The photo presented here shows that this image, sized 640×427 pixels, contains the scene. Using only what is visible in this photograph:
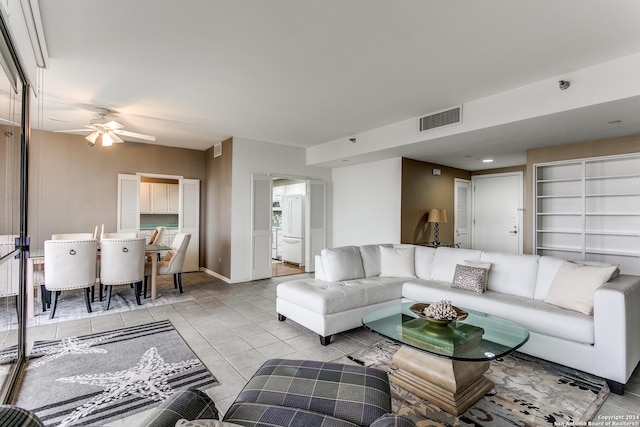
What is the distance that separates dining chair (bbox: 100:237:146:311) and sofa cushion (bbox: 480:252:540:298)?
4559 mm

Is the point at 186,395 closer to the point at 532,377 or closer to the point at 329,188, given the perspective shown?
the point at 532,377

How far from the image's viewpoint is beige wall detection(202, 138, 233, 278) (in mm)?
5977

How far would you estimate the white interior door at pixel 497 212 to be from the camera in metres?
7.01

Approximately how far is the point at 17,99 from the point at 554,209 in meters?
6.86

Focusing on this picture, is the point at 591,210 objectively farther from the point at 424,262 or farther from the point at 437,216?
the point at 424,262

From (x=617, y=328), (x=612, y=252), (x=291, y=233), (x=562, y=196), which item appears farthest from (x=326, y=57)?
(x=291, y=233)

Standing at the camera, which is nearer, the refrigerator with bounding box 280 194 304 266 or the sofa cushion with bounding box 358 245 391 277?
the sofa cushion with bounding box 358 245 391 277

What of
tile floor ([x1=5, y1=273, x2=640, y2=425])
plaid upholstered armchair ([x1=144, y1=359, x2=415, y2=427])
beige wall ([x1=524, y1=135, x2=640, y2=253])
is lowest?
→ tile floor ([x1=5, y1=273, x2=640, y2=425])

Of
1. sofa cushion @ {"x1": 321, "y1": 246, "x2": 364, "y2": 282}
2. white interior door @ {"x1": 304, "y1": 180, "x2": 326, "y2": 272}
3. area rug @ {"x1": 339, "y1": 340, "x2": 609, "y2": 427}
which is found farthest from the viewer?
white interior door @ {"x1": 304, "y1": 180, "x2": 326, "y2": 272}

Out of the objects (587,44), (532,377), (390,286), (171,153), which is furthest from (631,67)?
(171,153)

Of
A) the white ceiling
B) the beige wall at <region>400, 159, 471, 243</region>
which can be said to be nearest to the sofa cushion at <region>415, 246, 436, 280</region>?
the beige wall at <region>400, 159, 471, 243</region>

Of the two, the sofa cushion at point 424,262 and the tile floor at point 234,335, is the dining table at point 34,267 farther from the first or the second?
the sofa cushion at point 424,262

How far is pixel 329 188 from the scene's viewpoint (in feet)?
24.2

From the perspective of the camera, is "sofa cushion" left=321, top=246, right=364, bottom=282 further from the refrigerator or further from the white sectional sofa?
the refrigerator
